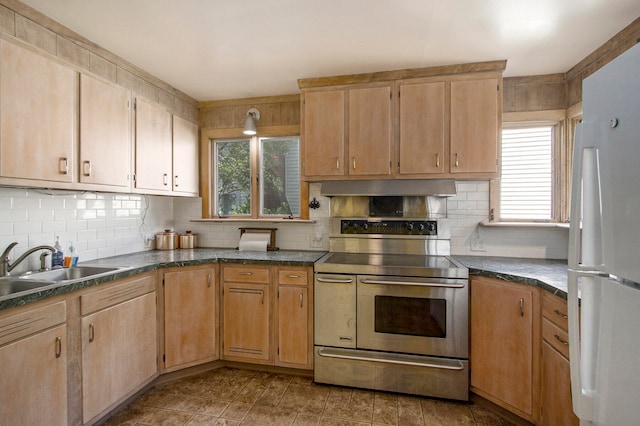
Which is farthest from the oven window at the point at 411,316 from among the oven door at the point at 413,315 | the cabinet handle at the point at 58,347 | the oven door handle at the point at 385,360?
the cabinet handle at the point at 58,347

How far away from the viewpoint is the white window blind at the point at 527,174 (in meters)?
2.73

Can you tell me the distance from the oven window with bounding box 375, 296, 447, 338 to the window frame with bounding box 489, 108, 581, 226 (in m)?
1.08

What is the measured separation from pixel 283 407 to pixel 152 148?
2.35 meters

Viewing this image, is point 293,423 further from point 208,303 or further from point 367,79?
point 367,79

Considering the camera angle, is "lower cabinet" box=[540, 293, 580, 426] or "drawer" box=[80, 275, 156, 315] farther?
"drawer" box=[80, 275, 156, 315]

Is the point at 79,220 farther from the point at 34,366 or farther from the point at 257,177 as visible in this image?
the point at 257,177

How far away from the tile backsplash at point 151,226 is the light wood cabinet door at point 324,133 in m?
0.42

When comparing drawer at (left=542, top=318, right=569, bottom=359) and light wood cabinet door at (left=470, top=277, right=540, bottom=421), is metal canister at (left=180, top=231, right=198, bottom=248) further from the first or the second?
drawer at (left=542, top=318, right=569, bottom=359)

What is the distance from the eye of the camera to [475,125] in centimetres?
252

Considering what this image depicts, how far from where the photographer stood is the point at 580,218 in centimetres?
108

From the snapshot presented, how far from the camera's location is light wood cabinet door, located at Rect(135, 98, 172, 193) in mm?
2570

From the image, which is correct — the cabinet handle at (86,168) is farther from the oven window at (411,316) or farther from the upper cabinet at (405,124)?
the oven window at (411,316)

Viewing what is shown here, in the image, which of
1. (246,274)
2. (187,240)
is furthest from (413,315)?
(187,240)

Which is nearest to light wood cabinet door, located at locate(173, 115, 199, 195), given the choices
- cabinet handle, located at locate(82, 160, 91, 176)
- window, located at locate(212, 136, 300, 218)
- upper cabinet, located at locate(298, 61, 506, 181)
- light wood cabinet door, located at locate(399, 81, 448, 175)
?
window, located at locate(212, 136, 300, 218)
